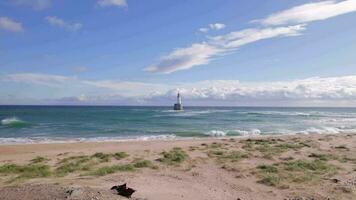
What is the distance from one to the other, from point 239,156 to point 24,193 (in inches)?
412

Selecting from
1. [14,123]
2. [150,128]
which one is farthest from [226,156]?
[14,123]

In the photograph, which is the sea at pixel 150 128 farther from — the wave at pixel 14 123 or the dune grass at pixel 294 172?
the dune grass at pixel 294 172

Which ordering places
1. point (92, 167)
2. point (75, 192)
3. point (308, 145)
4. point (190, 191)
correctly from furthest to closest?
point (308, 145) < point (92, 167) < point (190, 191) < point (75, 192)

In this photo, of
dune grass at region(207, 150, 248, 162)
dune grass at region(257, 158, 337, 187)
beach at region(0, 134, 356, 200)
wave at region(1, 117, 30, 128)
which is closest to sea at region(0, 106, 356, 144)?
wave at region(1, 117, 30, 128)

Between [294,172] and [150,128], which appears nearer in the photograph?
[294,172]

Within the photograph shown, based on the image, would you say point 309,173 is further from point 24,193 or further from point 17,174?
point 17,174

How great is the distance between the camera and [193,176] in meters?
12.2

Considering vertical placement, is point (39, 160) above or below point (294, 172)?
above

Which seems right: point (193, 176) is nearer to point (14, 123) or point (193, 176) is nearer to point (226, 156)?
point (226, 156)

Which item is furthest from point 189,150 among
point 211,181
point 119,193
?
point 119,193

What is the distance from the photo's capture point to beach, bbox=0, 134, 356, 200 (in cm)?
941

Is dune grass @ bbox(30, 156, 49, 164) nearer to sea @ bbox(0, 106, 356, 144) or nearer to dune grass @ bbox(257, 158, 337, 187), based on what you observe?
dune grass @ bbox(257, 158, 337, 187)

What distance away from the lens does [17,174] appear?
13.0 metres

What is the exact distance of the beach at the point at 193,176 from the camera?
941cm
